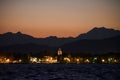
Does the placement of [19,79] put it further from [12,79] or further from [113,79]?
[113,79]

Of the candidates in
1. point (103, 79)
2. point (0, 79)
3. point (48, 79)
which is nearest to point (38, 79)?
point (48, 79)

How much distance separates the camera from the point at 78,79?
79.8 m

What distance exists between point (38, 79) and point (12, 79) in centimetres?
580

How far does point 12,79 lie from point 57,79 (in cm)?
1008

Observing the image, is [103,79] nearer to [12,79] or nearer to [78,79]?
[78,79]

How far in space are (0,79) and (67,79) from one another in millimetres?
15132

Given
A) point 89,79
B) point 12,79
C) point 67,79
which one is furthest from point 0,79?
point 89,79

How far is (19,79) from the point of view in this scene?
79312 mm

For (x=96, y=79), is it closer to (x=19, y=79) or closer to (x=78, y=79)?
(x=78, y=79)

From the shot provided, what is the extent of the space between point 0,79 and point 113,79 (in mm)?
25506

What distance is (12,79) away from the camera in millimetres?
77938

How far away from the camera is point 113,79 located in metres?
79.0

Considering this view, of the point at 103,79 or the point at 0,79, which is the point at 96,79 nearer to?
the point at 103,79

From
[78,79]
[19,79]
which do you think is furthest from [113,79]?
[19,79]
